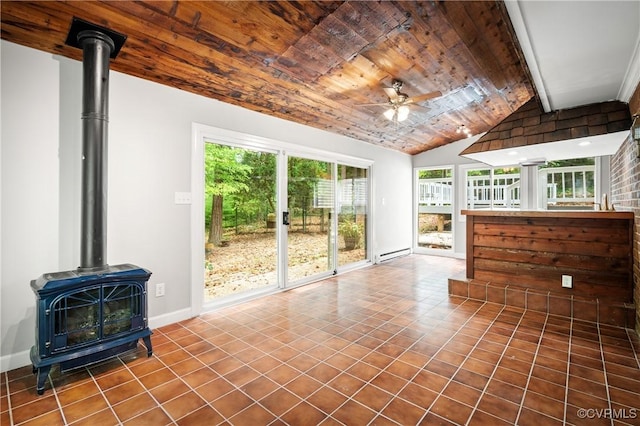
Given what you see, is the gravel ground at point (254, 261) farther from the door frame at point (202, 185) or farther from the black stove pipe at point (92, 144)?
the black stove pipe at point (92, 144)

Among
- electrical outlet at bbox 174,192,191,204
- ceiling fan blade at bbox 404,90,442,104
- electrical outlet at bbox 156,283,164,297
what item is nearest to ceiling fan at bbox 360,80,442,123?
ceiling fan blade at bbox 404,90,442,104

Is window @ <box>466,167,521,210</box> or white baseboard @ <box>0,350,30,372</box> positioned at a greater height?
window @ <box>466,167,521,210</box>

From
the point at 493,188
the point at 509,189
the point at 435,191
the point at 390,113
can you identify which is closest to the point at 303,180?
the point at 390,113

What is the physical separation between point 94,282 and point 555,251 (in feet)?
14.8

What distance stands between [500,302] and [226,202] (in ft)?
11.6

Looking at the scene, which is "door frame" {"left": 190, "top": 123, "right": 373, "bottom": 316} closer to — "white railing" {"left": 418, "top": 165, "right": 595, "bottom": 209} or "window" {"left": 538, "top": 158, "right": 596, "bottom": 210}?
"white railing" {"left": 418, "top": 165, "right": 595, "bottom": 209}

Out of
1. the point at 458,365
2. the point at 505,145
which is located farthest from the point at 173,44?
the point at 505,145

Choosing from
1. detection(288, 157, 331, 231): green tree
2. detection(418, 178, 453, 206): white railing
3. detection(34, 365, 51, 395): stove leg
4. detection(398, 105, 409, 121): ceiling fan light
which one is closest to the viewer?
detection(34, 365, 51, 395): stove leg

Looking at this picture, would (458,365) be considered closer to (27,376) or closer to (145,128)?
(27,376)

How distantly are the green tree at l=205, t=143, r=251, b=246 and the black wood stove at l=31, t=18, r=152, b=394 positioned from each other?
1.22 metres

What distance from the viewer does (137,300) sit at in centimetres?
241

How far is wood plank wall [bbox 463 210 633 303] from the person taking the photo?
3174 millimetres

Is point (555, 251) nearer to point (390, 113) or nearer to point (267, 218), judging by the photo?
point (390, 113)

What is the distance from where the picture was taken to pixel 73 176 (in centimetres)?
256
